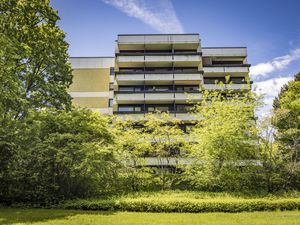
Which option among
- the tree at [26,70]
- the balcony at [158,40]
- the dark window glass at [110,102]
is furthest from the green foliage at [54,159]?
the balcony at [158,40]

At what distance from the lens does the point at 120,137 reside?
22844 millimetres

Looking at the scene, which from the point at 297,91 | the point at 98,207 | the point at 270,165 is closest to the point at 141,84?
the point at 297,91

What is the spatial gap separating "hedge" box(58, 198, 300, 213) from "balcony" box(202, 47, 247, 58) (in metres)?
29.5

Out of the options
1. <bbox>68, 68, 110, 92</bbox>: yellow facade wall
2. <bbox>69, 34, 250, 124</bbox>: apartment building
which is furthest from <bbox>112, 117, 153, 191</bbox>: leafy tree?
<bbox>68, 68, 110, 92</bbox>: yellow facade wall

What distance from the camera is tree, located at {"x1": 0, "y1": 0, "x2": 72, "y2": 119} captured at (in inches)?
674

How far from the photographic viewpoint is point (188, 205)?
15.3m

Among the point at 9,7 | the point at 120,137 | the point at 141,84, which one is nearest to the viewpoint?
the point at 9,7

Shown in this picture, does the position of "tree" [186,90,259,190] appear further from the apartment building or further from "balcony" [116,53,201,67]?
"balcony" [116,53,201,67]

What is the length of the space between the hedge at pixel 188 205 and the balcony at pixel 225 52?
29530 mm

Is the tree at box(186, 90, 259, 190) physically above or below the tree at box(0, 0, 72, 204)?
below

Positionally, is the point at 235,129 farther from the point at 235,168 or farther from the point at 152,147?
the point at 152,147

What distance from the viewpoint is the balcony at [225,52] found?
41531 mm

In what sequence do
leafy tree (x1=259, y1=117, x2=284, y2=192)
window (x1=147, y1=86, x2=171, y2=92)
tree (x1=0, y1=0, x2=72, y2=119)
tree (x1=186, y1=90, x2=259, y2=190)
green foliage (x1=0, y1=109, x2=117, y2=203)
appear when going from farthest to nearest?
window (x1=147, y1=86, x2=171, y2=92) < tree (x1=186, y1=90, x2=259, y2=190) < leafy tree (x1=259, y1=117, x2=284, y2=192) < tree (x1=0, y1=0, x2=72, y2=119) < green foliage (x1=0, y1=109, x2=117, y2=203)

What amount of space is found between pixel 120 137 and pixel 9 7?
11.9m
